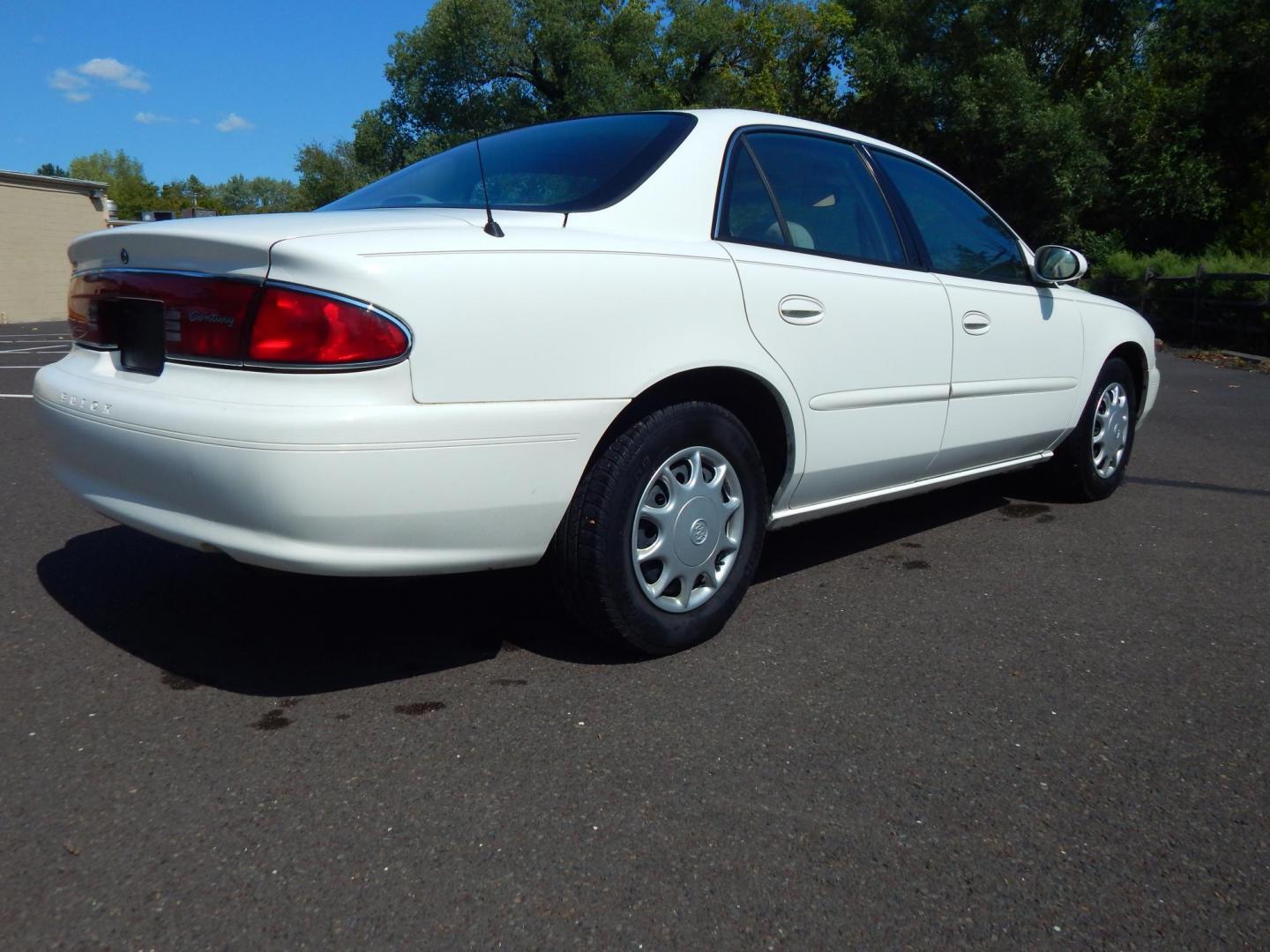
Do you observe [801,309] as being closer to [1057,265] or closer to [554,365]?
[554,365]

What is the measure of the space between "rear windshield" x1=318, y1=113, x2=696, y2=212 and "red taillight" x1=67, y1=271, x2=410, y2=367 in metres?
0.76

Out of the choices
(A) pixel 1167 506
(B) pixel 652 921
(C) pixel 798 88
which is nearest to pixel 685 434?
(B) pixel 652 921

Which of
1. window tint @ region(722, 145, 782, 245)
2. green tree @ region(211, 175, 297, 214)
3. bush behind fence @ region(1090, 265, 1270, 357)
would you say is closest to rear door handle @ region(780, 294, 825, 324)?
window tint @ region(722, 145, 782, 245)

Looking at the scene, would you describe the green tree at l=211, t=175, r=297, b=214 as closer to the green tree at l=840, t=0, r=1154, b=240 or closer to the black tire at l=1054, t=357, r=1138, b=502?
the green tree at l=840, t=0, r=1154, b=240

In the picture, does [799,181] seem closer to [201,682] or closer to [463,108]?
[201,682]

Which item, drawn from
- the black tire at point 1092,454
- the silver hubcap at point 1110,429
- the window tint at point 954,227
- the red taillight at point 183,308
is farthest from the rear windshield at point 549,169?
the silver hubcap at point 1110,429

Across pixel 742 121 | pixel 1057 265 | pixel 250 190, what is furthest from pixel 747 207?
pixel 250 190

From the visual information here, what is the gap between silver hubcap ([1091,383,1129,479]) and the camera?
16.5 ft

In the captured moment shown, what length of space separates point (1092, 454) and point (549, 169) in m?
3.07

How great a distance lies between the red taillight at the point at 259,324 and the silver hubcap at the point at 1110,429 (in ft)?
12.2

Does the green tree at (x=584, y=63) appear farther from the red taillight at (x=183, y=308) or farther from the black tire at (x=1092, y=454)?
the red taillight at (x=183, y=308)

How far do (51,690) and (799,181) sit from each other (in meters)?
2.61

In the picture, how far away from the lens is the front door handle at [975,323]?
3.92m

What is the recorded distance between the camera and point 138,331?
2.69 metres
